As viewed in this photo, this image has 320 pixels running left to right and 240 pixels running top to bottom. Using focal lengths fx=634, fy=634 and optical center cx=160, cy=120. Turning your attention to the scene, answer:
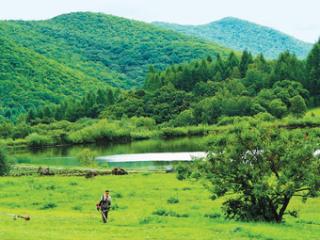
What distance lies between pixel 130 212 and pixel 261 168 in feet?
40.1

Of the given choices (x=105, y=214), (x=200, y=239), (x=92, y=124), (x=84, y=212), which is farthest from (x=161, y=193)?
(x=92, y=124)

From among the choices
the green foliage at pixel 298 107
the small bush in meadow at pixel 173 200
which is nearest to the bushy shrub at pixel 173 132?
the green foliage at pixel 298 107

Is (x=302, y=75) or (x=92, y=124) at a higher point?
(x=302, y=75)

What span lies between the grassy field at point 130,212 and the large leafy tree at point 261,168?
5.29 feet

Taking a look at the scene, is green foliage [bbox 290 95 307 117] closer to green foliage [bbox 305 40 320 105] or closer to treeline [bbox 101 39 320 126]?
treeline [bbox 101 39 320 126]

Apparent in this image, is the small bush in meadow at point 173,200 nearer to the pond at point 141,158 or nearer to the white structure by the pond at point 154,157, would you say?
the pond at point 141,158

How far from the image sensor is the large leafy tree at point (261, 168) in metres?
34.7

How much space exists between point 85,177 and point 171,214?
33755 millimetres

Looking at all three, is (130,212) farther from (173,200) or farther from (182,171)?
(182,171)

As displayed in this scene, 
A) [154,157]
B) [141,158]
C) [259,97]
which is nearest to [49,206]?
[141,158]

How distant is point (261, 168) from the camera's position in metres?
35.3

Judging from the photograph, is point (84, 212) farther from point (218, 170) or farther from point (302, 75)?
point (302, 75)

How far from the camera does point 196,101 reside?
19838 cm

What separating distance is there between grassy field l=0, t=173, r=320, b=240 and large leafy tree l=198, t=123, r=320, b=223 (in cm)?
161
